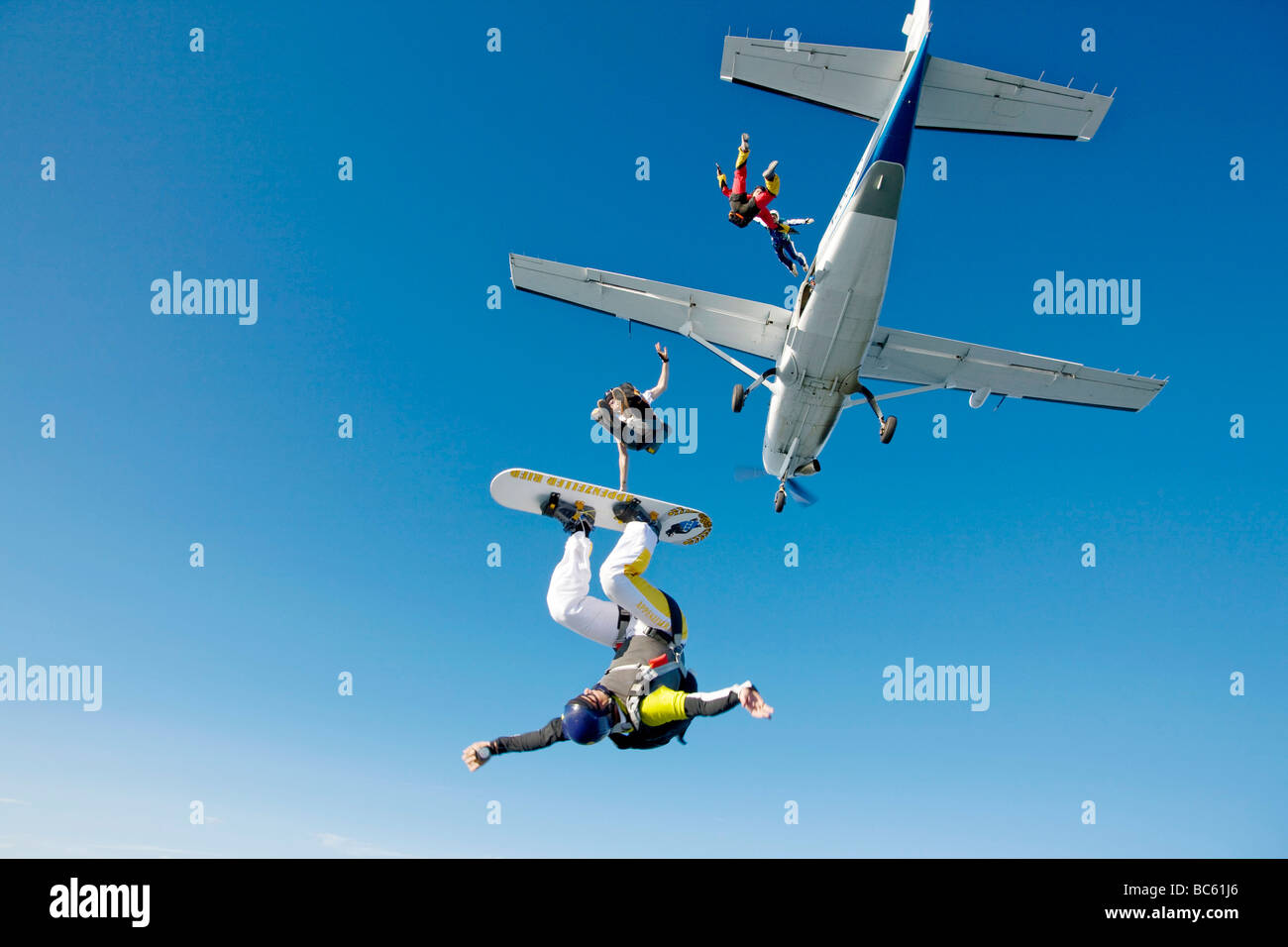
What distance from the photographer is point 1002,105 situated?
18.0m

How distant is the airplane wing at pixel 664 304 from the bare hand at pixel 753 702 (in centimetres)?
1632

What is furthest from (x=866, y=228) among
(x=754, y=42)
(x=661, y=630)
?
(x=661, y=630)

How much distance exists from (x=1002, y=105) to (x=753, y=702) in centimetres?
1860

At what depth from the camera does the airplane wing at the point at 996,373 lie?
20.1 metres

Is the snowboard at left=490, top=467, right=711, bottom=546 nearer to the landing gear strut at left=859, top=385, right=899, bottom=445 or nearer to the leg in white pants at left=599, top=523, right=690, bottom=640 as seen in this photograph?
the leg in white pants at left=599, top=523, right=690, bottom=640

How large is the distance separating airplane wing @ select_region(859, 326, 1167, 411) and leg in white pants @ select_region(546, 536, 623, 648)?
15.0m

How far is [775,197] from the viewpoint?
15844mm

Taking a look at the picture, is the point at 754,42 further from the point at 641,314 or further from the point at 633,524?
the point at 633,524

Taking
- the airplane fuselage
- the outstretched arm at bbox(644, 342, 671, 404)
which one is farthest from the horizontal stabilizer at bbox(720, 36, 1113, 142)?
the outstretched arm at bbox(644, 342, 671, 404)

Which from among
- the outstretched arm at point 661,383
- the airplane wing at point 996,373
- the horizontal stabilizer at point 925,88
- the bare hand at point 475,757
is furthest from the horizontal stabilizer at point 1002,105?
the bare hand at point 475,757

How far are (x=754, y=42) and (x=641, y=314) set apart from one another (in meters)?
7.09

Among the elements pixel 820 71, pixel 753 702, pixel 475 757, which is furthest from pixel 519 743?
pixel 820 71

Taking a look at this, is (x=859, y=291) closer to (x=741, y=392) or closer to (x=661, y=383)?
(x=741, y=392)

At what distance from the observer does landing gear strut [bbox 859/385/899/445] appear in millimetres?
17984
